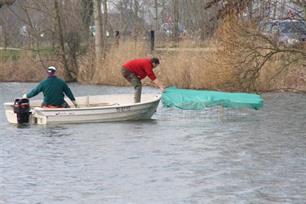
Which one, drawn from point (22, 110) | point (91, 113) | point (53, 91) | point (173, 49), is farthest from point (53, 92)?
point (173, 49)

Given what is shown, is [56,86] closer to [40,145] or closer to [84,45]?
[40,145]

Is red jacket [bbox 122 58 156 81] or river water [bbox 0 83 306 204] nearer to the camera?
river water [bbox 0 83 306 204]

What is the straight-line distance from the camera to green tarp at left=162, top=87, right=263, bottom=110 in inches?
907

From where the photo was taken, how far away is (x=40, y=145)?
59.7 ft

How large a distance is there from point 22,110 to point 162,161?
6.88 metres

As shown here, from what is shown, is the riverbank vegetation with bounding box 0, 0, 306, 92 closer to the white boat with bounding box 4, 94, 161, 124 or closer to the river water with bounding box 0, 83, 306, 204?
the river water with bounding box 0, 83, 306, 204

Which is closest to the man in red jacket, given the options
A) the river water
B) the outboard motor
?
the river water

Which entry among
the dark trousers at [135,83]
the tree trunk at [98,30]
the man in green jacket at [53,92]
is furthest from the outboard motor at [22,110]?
the tree trunk at [98,30]

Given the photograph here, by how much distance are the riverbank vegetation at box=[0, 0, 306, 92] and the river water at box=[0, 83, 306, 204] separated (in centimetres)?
704

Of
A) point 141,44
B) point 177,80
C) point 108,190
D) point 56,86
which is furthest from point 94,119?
point 141,44

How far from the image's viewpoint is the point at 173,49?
39719mm

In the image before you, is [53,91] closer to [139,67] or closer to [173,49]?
[139,67]

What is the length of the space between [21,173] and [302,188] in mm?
4833

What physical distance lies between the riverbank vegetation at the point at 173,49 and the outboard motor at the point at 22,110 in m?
11.0
